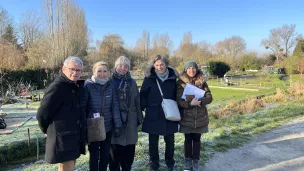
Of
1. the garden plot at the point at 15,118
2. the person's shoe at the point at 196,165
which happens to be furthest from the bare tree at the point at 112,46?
the person's shoe at the point at 196,165

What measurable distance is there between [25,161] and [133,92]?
4796mm

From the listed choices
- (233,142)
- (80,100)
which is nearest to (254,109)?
(233,142)

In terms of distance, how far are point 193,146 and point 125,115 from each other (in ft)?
4.33

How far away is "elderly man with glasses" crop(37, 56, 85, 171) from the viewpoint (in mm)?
2822

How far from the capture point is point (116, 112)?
3.61m

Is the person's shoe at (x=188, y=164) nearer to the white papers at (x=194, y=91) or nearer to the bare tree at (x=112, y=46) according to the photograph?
the white papers at (x=194, y=91)

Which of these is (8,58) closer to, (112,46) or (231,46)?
(112,46)

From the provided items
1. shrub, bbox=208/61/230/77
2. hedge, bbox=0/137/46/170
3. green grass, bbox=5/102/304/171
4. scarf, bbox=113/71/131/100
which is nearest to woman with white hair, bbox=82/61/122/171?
scarf, bbox=113/71/131/100

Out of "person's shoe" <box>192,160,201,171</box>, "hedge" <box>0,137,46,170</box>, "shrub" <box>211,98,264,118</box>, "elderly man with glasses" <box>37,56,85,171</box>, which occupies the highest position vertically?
"elderly man with glasses" <box>37,56,85,171</box>

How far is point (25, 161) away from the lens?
6.80 meters

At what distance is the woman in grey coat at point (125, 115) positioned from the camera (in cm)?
373

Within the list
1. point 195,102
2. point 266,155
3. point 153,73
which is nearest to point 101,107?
point 153,73

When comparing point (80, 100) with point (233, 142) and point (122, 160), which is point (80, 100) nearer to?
point (122, 160)

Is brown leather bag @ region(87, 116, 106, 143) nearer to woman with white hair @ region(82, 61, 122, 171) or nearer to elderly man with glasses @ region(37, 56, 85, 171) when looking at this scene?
woman with white hair @ region(82, 61, 122, 171)
